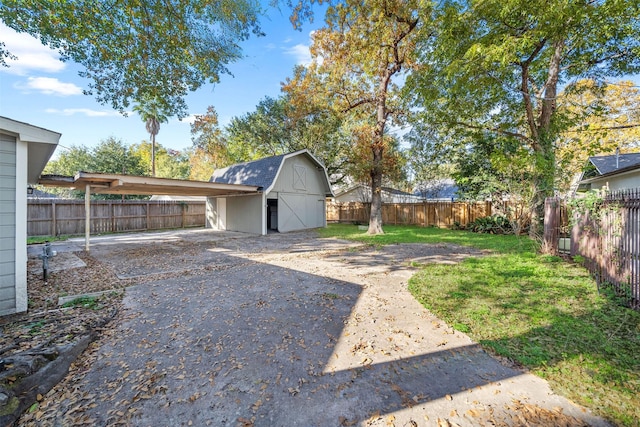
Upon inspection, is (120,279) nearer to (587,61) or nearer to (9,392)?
(9,392)

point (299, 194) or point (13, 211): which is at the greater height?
point (299, 194)

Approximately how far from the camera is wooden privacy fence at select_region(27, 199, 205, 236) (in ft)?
41.1

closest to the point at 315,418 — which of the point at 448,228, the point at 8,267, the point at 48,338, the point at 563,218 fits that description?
the point at 48,338

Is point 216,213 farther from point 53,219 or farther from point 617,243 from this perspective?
point 617,243

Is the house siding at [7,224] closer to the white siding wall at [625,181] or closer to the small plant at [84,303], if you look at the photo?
the small plant at [84,303]

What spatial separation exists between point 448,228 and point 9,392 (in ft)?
55.1

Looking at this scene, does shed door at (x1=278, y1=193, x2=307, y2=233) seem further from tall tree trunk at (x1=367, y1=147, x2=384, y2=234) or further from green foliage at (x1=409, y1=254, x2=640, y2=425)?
green foliage at (x1=409, y1=254, x2=640, y2=425)

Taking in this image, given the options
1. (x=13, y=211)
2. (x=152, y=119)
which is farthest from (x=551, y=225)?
(x=152, y=119)

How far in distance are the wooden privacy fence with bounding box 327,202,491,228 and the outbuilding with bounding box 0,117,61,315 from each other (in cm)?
1648

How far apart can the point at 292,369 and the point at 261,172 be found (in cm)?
1240

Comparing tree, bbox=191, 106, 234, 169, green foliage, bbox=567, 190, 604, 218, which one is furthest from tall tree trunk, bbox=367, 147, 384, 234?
tree, bbox=191, 106, 234, 169

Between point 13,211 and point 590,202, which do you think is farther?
point 590,202

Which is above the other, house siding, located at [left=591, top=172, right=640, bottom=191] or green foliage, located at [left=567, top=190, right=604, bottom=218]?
house siding, located at [left=591, top=172, right=640, bottom=191]

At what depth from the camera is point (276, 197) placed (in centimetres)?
1384
